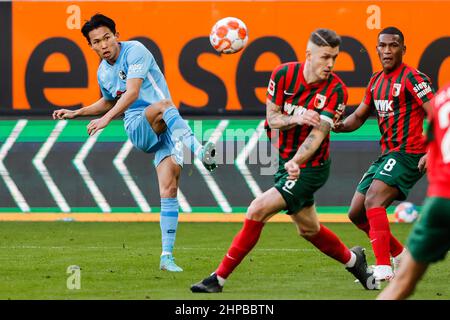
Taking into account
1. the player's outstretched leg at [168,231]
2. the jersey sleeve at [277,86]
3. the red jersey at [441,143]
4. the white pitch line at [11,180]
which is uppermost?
the red jersey at [441,143]

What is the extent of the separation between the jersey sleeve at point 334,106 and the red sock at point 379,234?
3.66ft

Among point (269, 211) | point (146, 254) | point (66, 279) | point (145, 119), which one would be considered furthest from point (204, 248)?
point (269, 211)

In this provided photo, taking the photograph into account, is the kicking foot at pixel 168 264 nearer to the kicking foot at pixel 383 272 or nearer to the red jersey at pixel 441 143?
the kicking foot at pixel 383 272

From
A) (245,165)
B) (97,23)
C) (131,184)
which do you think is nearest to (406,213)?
(245,165)

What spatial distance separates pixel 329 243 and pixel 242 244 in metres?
0.75

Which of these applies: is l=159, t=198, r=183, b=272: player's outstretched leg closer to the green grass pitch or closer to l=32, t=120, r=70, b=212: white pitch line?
the green grass pitch

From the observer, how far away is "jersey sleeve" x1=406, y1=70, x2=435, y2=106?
30.3ft

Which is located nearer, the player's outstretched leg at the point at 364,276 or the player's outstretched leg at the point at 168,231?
the player's outstretched leg at the point at 364,276

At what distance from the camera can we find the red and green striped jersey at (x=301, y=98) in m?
8.17

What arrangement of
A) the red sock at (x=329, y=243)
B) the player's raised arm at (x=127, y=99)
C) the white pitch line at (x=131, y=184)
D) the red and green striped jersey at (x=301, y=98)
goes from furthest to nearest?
the white pitch line at (x=131, y=184) → the player's raised arm at (x=127, y=99) → the red sock at (x=329, y=243) → the red and green striped jersey at (x=301, y=98)

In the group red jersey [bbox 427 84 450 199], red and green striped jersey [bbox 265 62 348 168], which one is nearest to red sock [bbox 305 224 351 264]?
red and green striped jersey [bbox 265 62 348 168]

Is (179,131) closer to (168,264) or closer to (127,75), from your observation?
(127,75)

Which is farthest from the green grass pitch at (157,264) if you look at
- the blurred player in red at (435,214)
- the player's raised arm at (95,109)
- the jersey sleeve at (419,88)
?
the blurred player in red at (435,214)

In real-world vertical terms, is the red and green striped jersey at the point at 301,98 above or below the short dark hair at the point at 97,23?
below
